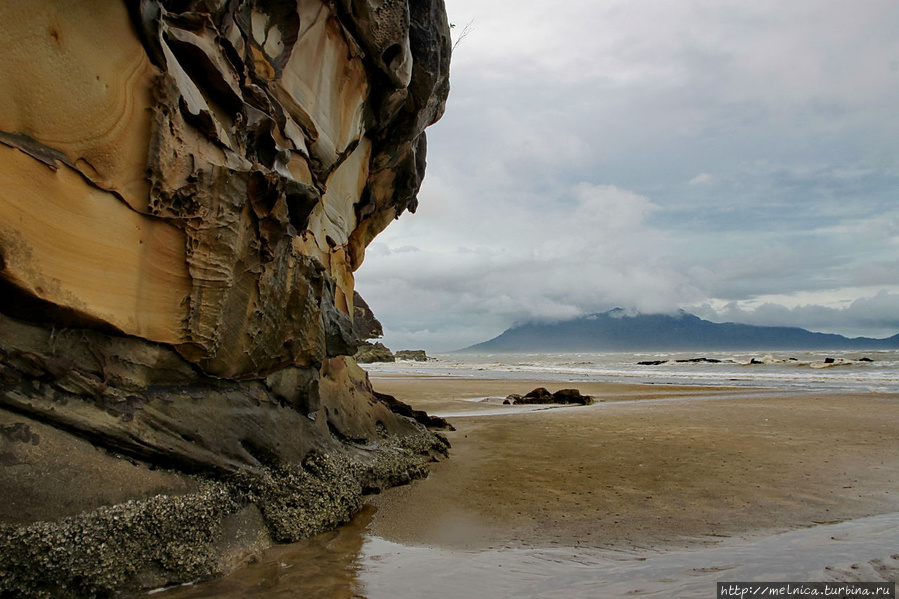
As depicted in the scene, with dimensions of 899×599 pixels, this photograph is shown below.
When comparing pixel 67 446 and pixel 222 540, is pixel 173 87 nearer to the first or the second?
pixel 67 446

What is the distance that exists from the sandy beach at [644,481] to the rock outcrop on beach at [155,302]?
96 cm

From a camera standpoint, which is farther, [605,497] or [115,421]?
[605,497]

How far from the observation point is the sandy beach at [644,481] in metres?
4.34

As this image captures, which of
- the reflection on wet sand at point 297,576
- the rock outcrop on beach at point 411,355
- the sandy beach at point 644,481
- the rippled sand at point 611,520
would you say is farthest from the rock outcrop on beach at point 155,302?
the rock outcrop on beach at point 411,355

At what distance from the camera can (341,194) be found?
743 cm

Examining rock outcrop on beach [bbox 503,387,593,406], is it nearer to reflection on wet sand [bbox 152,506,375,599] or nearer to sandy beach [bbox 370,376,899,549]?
sandy beach [bbox 370,376,899,549]

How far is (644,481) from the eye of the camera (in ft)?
19.3

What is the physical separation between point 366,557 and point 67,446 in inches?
78.6

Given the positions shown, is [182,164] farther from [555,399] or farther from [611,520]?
[555,399]

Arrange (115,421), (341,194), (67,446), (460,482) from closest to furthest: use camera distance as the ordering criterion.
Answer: (67,446) < (115,421) < (460,482) < (341,194)

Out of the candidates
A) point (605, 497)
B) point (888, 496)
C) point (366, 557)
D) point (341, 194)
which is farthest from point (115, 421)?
point (888, 496)

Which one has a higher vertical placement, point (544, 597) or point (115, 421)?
point (115, 421)

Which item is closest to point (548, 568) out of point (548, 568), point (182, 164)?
point (548, 568)

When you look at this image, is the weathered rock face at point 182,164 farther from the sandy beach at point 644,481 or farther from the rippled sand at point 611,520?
the sandy beach at point 644,481
